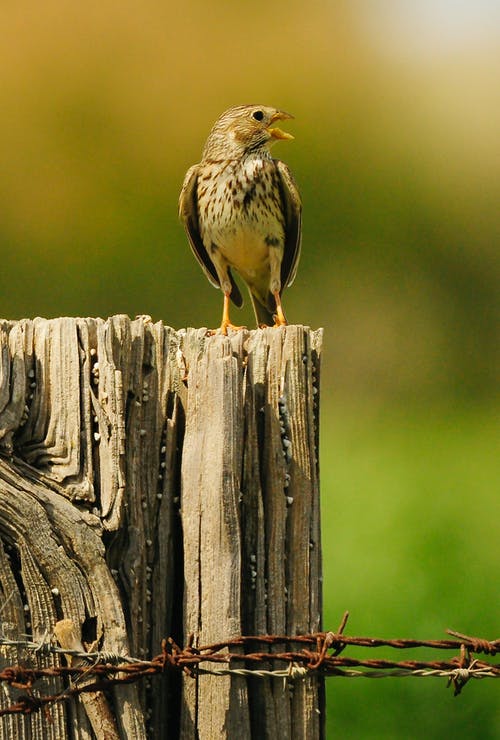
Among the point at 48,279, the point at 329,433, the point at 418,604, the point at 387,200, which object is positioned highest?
the point at 387,200

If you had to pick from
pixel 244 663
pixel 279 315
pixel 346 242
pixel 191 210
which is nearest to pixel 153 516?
pixel 244 663

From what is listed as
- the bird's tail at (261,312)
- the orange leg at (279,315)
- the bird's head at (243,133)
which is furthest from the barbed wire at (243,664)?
the bird's head at (243,133)

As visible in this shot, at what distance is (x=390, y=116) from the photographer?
21.1m

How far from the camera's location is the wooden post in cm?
297

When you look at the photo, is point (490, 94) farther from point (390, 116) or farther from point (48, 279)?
point (48, 279)

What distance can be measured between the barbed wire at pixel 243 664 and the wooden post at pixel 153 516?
0.11 feet

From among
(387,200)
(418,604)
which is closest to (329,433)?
(418,604)

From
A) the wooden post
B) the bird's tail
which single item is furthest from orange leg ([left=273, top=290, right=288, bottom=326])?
the wooden post

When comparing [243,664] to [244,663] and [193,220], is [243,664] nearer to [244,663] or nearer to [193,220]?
[244,663]

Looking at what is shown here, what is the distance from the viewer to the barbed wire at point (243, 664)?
2926 millimetres

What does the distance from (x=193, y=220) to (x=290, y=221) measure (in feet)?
1.72

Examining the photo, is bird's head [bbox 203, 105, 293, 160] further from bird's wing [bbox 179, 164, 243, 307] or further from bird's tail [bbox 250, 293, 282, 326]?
bird's tail [bbox 250, 293, 282, 326]

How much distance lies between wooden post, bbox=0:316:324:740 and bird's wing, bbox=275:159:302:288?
11.0ft

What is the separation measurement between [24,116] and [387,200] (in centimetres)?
566
